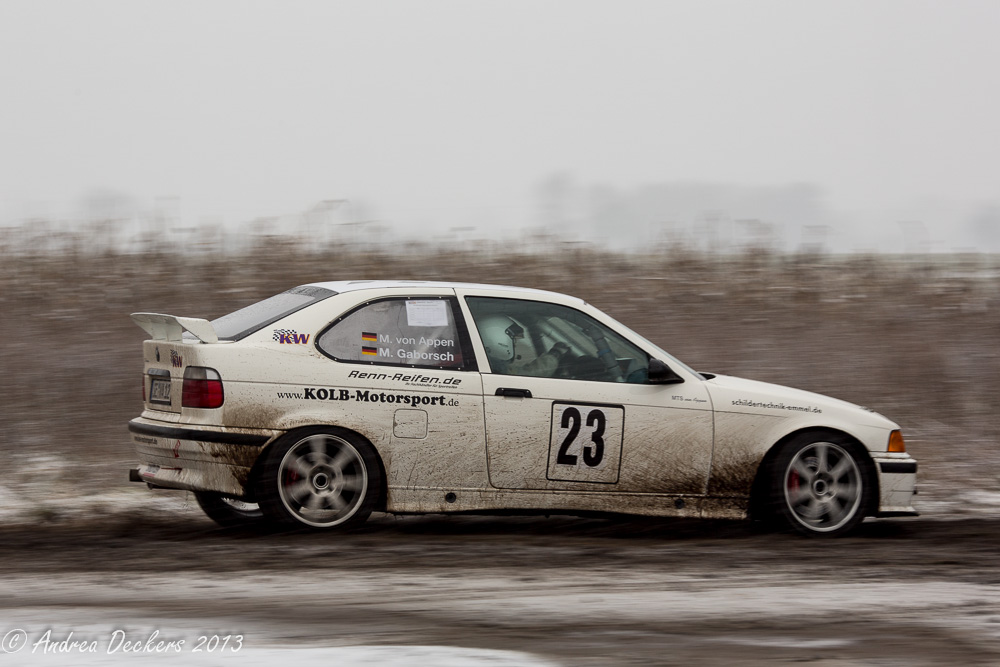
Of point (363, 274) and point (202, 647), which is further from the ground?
point (363, 274)

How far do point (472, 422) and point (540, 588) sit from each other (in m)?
1.42

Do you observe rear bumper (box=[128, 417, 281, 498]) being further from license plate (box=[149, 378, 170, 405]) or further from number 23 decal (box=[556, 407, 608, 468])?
number 23 decal (box=[556, 407, 608, 468])

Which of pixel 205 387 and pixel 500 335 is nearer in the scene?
pixel 205 387

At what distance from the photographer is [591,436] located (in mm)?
6750

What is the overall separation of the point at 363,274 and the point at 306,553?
8759 mm

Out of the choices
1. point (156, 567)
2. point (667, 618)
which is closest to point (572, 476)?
point (667, 618)

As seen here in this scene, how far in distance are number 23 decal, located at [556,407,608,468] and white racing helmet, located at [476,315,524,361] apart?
504 millimetres

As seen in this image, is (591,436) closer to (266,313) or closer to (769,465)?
(769,465)

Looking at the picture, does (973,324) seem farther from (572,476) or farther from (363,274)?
(572,476)

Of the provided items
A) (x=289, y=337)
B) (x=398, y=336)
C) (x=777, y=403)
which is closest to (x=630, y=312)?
(x=777, y=403)

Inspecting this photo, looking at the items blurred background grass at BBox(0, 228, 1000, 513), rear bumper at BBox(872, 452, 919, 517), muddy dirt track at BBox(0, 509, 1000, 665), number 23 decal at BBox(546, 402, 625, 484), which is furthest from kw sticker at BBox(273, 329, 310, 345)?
rear bumper at BBox(872, 452, 919, 517)

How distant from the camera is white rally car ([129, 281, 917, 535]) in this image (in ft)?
21.4

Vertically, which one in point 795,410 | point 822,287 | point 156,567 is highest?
point 822,287

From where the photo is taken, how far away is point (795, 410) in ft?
23.1
